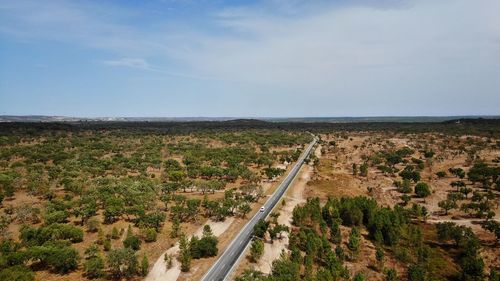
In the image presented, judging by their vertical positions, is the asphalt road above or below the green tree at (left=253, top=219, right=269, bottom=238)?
below

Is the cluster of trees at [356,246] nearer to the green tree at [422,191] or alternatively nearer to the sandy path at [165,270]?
the sandy path at [165,270]

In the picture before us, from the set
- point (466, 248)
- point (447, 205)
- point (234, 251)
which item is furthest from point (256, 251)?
point (447, 205)

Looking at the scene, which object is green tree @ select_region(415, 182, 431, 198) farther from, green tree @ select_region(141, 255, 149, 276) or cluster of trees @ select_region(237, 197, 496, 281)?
green tree @ select_region(141, 255, 149, 276)

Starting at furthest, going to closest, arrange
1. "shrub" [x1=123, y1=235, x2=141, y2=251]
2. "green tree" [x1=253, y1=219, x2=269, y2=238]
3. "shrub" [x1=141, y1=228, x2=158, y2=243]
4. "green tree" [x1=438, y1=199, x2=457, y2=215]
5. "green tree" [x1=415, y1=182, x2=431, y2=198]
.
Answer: "green tree" [x1=415, y1=182, x2=431, y2=198] < "green tree" [x1=438, y1=199, x2=457, y2=215] < "green tree" [x1=253, y1=219, x2=269, y2=238] < "shrub" [x1=141, y1=228, x2=158, y2=243] < "shrub" [x1=123, y1=235, x2=141, y2=251]

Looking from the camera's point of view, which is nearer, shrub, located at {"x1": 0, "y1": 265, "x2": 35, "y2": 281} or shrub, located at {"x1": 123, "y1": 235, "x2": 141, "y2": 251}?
shrub, located at {"x1": 0, "y1": 265, "x2": 35, "y2": 281}

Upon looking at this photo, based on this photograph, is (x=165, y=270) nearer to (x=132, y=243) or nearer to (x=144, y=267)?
(x=144, y=267)

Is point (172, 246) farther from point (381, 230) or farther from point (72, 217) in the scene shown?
point (381, 230)

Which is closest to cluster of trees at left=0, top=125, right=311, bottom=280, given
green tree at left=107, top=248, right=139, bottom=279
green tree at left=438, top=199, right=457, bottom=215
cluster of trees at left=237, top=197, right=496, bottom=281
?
green tree at left=107, top=248, right=139, bottom=279

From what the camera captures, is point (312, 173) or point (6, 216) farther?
point (312, 173)

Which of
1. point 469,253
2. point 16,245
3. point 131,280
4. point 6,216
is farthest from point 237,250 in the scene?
point 6,216

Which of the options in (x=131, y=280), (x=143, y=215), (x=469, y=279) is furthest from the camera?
(x=143, y=215)

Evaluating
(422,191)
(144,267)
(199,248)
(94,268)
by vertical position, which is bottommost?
(144,267)
